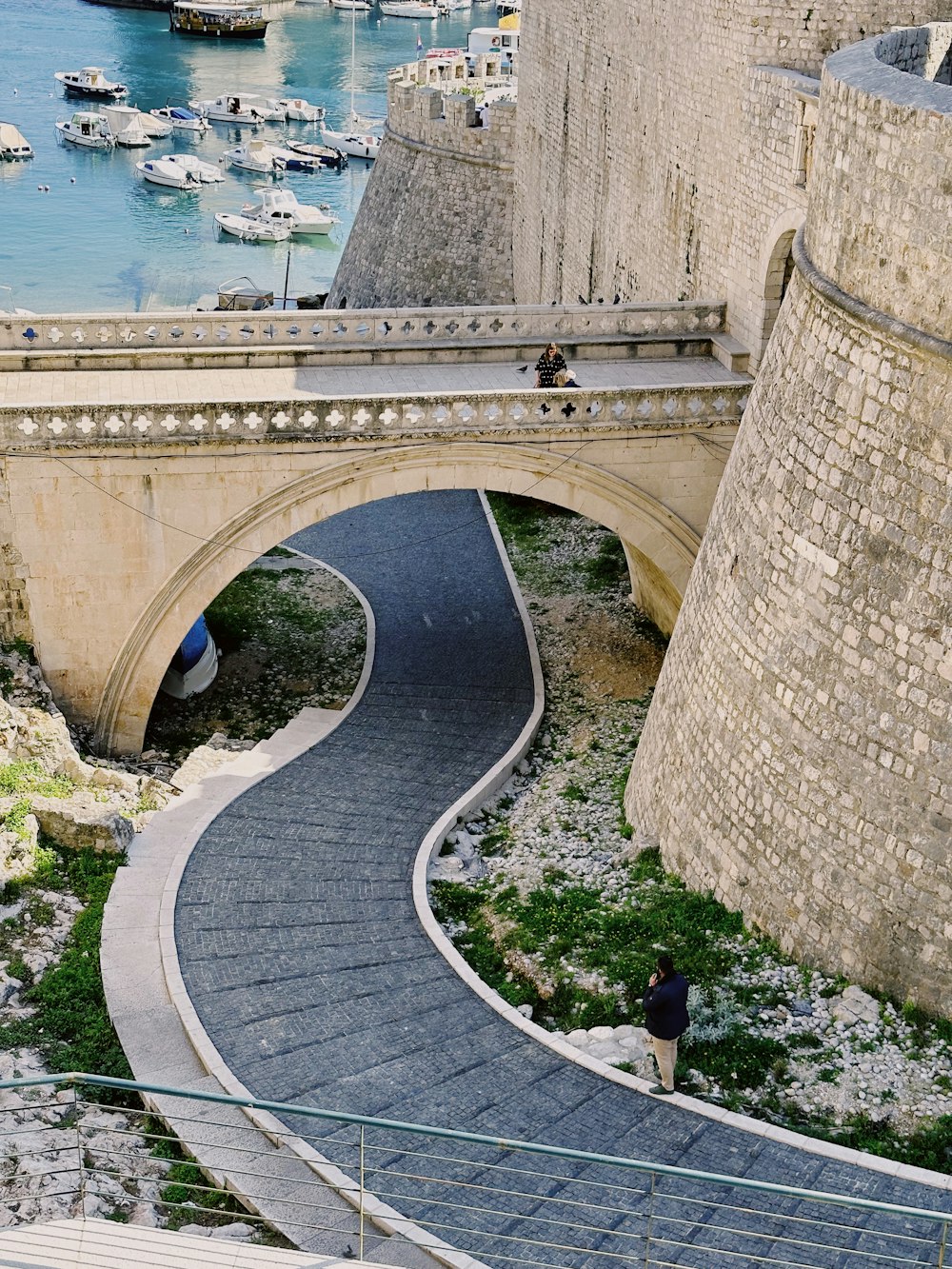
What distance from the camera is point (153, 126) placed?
6500 cm

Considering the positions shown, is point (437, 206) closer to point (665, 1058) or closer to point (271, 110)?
point (665, 1058)

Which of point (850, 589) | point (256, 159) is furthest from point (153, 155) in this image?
point (850, 589)

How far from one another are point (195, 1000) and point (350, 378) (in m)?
9.59

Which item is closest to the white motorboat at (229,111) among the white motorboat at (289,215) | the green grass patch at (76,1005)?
the white motorboat at (289,215)

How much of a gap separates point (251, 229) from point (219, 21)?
30.8m

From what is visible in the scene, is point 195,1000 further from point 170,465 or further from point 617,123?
point 617,123

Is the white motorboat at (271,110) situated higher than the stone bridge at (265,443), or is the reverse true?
the white motorboat at (271,110)

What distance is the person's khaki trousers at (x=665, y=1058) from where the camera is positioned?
1262cm

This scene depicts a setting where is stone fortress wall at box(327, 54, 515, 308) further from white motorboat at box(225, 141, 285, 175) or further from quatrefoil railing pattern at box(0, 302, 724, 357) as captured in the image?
white motorboat at box(225, 141, 285, 175)

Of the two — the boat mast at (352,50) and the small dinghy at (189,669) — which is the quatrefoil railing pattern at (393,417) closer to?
the small dinghy at (189,669)

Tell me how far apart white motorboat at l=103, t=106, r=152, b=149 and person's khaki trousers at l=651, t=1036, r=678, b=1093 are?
58.3m

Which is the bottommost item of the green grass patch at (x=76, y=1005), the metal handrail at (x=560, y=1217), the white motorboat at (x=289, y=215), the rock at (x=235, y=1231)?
the green grass patch at (x=76, y=1005)

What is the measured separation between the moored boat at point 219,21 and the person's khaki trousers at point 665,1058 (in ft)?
249

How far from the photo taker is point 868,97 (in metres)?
13.2
